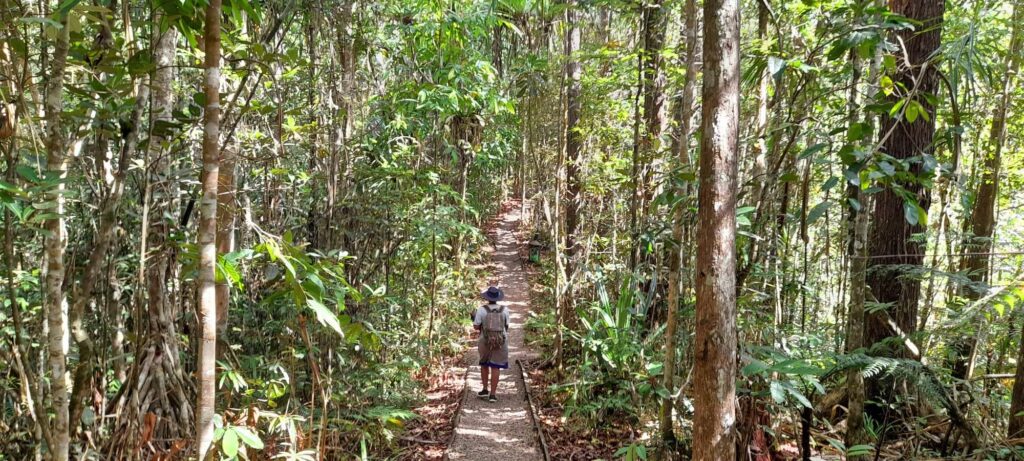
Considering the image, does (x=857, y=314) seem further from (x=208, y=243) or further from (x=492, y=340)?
(x=492, y=340)

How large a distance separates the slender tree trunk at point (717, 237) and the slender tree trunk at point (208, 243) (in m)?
2.48

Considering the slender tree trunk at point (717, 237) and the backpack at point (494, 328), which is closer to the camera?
the slender tree trunk at point (717, 237)

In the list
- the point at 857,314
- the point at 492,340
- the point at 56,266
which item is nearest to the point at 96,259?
the point at 56,266

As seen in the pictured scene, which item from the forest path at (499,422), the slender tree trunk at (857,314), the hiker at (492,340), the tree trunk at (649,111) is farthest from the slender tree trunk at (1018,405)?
Answer: the hiker at (492,340)

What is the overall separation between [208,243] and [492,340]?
6.16 meters

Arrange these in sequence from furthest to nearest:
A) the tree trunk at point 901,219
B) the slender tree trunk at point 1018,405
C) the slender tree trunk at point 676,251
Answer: the tree trunk at point 901,219 < the slender tree trunk at point 676,251 < the slender tree trunk at point 1018,405

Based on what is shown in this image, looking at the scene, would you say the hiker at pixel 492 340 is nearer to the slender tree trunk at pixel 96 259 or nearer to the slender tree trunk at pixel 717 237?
the slender tree trunk at pixel 717 237

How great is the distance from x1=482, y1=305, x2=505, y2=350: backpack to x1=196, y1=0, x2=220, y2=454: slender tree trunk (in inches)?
235

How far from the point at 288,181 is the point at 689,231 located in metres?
4.91

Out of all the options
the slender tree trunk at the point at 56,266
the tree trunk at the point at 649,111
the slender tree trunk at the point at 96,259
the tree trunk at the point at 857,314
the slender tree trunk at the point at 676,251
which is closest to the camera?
the slender tree trunk at the point at 56,266

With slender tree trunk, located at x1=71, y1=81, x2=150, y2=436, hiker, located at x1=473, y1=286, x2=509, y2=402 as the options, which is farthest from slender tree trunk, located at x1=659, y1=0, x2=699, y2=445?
hiker, located at x1=473, y1=286, x2=509, y2=402

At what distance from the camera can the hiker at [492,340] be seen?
333 inches

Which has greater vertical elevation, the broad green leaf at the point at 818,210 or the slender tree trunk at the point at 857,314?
the broad green leaf at the point at 818,210

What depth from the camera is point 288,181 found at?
727 cm
